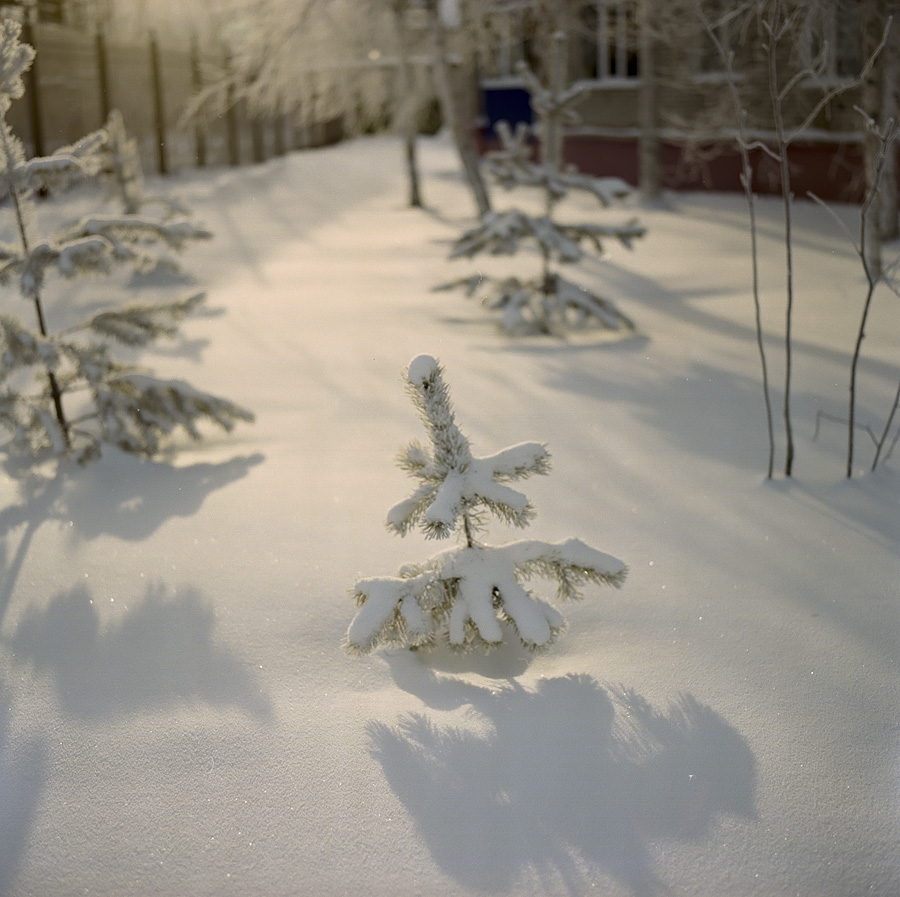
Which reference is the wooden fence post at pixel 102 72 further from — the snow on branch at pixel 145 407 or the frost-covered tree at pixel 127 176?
the snow on branch at pixel 145 407

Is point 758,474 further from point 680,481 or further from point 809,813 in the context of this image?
point 809,813

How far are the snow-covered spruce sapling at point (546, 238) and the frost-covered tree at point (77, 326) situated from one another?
2.73 meters

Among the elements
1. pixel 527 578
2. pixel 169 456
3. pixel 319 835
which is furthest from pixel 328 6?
pixel 319 835

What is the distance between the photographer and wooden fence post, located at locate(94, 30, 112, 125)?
1575 centimetres

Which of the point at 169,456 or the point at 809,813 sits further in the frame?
the point at 169,456

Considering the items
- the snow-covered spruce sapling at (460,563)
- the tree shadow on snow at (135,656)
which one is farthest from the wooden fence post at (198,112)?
the snow-covered spruce sapling at (460,563)

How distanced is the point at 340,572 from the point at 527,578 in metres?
0.87

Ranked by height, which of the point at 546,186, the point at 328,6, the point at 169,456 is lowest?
the point at 169,456

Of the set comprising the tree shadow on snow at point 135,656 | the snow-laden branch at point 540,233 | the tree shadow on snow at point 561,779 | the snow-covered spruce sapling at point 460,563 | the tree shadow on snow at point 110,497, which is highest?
the snow-laden branch at point 540,233

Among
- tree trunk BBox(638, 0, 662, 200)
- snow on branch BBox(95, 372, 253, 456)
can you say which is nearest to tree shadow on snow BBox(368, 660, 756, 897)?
snow on branch BBox(95, 372, 253, 456)

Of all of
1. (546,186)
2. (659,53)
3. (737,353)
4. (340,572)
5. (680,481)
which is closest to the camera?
(340,572)

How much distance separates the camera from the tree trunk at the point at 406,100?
13.7m

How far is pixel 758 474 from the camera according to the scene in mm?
4309

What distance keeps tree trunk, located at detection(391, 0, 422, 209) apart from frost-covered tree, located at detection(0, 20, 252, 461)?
9.74 m
